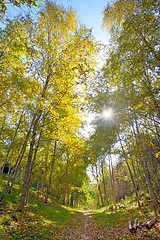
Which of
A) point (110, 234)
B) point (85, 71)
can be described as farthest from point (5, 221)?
point (85, 71)

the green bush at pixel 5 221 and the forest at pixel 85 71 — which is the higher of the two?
the forest at pixel 85 71

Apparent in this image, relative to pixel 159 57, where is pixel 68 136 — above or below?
below

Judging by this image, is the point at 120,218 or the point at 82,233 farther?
the point at 120,218

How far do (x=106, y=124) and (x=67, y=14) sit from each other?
7.26m

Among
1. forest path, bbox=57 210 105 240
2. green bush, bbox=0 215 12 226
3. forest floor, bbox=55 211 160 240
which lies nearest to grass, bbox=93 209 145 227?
forest path, bbox=57 210 105 240

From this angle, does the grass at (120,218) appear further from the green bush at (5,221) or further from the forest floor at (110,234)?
the green bush at (5,221)

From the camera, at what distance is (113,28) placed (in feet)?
19.6

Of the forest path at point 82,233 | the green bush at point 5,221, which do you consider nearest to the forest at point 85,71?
the green bush at point 5,221

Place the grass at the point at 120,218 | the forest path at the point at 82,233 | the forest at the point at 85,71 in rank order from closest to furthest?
the forest at the point at 85,71, the forest path at the point at 82,233, the grass at the point at 120,218

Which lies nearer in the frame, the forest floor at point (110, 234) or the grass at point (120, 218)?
the forest floor at point (110, 234)

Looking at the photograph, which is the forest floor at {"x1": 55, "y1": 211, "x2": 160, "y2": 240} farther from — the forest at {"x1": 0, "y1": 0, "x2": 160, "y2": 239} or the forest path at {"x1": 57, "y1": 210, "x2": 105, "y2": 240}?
the forest at {"x1": 0, "y1": 0, "x2": 160, "y2": 239}

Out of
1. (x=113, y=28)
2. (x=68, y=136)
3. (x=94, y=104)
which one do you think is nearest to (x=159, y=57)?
(x=94, y=104)

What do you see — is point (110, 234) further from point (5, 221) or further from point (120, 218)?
point (5, 221)

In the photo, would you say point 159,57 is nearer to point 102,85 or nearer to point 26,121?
point 102,85
